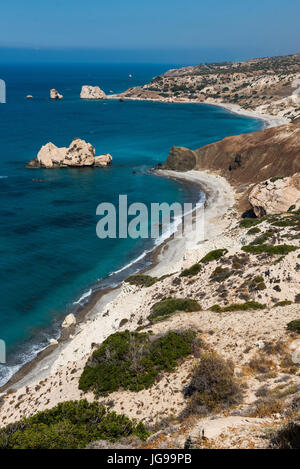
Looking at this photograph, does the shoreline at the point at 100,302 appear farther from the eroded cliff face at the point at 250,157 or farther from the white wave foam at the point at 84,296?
the eroded cliff face at the point at 250,157

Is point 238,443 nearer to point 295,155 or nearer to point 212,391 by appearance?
point 212,391

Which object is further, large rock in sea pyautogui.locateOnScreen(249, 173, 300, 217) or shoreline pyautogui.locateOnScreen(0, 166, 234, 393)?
large rock in sea pyautogui.locateOnScreen(249, 173, 300, 217)

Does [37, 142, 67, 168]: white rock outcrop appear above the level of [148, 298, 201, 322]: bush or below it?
above

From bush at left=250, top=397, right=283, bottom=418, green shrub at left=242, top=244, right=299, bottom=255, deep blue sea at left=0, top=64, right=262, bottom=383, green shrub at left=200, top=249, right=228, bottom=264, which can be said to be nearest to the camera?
bush at left=250, top=397, right=283, bottom=418

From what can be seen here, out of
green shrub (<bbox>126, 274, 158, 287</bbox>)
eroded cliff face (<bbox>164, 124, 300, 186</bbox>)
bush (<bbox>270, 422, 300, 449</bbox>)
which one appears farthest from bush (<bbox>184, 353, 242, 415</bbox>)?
eroded cliff face (<bbox>164, 124, 300, 186</bbox>)

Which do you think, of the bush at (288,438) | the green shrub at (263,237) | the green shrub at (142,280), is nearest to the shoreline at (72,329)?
Result: the green shrub at (142,280)

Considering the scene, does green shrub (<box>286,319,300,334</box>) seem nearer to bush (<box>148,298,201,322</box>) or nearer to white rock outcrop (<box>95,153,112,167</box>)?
bush (<box>148,298,201,322</box>)
